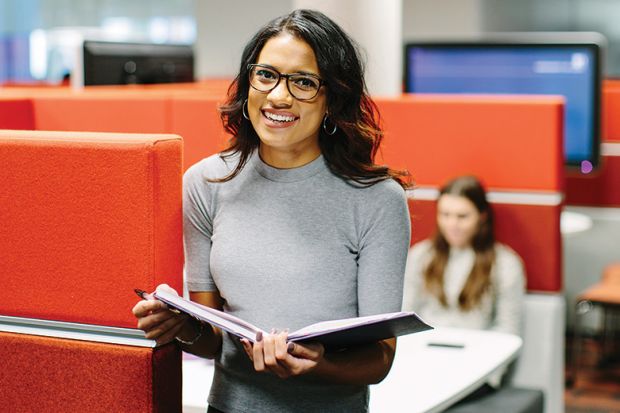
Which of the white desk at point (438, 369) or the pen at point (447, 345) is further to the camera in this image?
the pen at point (447, 345)

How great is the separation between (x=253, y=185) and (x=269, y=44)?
223mm

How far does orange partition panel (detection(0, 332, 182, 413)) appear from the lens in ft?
5.33

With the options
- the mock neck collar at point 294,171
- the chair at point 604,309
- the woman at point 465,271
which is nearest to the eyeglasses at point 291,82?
the mock neck collar at point 294,171

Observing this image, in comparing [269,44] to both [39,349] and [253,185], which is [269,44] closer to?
[253,185]

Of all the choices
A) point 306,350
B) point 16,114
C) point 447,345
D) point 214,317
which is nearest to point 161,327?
point 214,317

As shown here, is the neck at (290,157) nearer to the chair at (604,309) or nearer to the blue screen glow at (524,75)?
the blue screen glow at (524,75)

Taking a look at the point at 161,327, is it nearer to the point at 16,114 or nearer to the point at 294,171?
the point at 294,171

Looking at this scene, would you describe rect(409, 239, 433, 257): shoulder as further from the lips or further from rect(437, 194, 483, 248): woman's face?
the lips

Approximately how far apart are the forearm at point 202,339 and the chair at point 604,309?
9.96 feet

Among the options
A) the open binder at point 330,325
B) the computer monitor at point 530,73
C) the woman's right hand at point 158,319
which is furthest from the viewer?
the computer monitor at point 530,73

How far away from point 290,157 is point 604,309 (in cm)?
349

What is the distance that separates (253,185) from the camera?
165cm

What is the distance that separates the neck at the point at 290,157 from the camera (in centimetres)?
165

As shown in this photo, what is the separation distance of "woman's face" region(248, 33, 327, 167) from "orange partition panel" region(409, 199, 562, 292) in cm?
163
